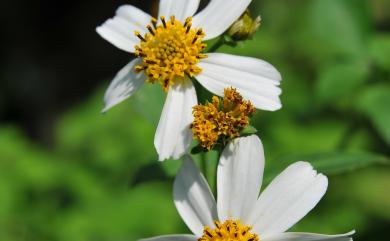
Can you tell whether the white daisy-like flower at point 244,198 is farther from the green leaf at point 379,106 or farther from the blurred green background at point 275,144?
the green leaf at point 379,106

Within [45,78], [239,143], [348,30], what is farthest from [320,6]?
[45,78]

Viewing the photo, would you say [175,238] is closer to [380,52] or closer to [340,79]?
[340,79]

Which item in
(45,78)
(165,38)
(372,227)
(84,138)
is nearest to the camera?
(165,38)

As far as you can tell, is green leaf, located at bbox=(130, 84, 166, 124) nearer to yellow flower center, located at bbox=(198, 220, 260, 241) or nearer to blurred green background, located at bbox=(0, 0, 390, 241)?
blurred green background, located at bbox=(0, 0, 390, 241)

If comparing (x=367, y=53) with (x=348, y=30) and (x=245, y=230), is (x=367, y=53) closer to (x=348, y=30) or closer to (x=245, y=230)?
(x=348, y=30)

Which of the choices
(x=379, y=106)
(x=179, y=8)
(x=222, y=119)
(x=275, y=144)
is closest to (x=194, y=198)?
(x=222, y=119)
